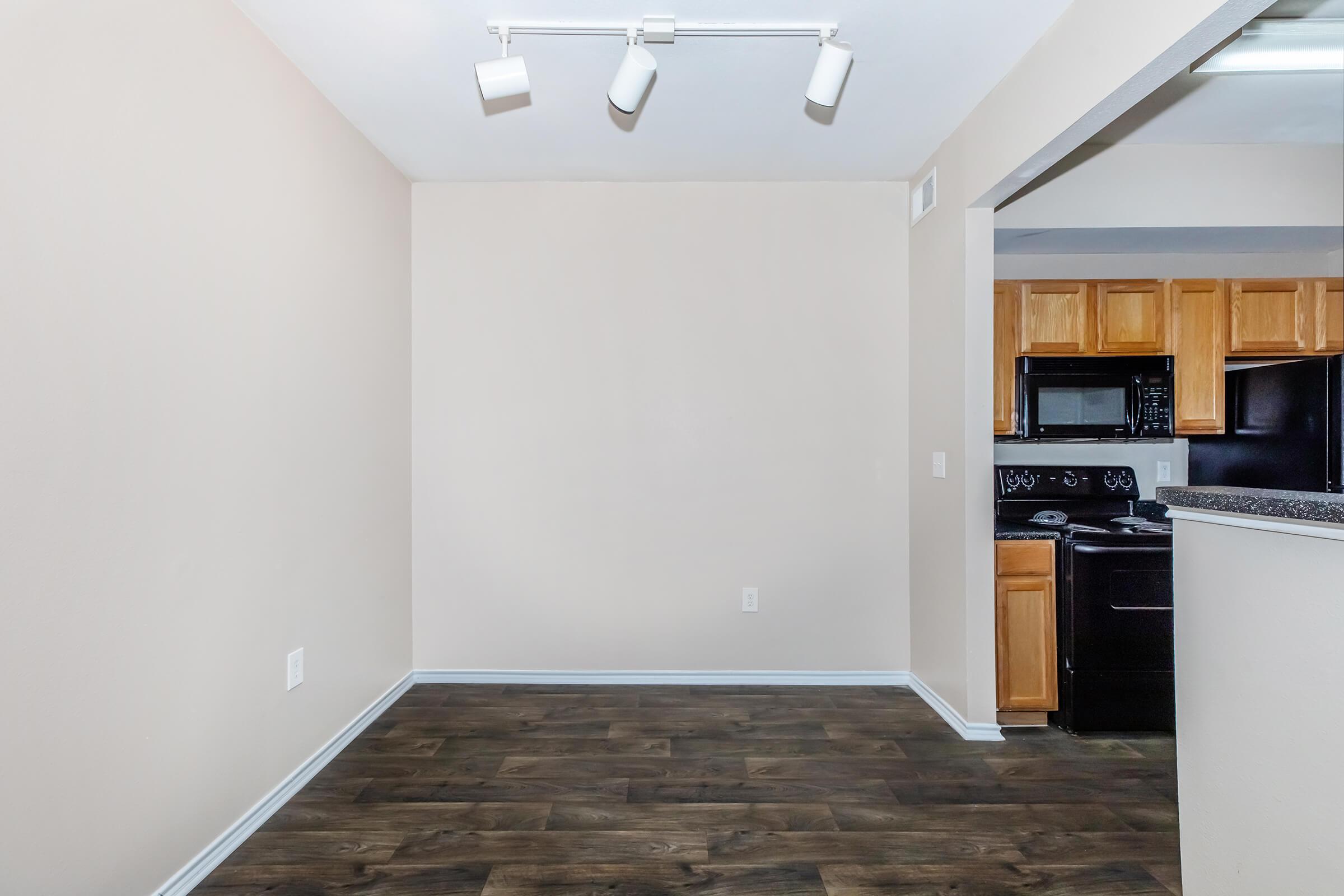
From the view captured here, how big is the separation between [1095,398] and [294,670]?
3.60 metres

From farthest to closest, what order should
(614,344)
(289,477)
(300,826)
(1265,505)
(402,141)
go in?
(614,344) → (402,141) → (289,477) → (300,826) → (1265,505)

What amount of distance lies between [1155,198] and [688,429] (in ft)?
8.01

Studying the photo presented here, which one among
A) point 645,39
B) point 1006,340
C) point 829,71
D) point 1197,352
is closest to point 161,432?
point 645,39

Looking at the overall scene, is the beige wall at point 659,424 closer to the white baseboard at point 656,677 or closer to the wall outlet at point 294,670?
the white baseboard at point 656,677

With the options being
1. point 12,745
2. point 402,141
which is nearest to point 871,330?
point 402,141

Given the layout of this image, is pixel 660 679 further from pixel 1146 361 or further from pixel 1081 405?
pixel 1146 361

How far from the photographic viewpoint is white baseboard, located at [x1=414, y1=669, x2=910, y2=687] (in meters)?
3.23

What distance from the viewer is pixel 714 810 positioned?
211 cm

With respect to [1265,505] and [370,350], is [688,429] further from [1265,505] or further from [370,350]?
[1265,505]

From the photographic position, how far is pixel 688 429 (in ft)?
10.7

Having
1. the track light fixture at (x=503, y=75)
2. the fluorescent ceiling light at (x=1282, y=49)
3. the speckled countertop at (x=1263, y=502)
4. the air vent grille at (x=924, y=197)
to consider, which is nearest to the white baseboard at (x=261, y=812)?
the track light fixture at (x=503, y=75)

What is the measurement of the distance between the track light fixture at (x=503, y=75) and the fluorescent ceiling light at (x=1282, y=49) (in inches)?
89.3

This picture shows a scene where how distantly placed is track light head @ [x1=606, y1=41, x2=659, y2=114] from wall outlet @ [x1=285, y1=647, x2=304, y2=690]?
219 cm

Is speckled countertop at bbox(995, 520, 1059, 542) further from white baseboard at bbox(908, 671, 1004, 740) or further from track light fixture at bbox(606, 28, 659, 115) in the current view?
track light fixture at bbox(606, 28, 659, 115)
